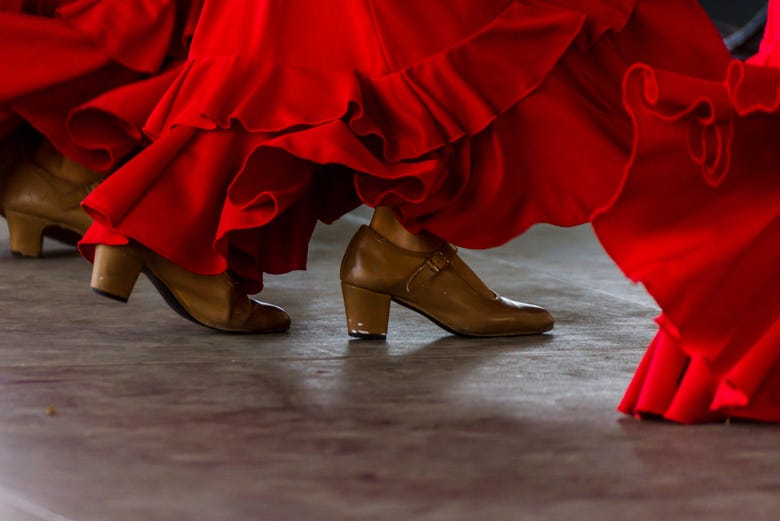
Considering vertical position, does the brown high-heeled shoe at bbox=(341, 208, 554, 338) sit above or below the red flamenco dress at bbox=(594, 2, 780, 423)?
below

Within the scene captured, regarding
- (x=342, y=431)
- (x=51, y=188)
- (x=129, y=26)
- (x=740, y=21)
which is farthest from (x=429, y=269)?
Answer: (x=740, y=21)

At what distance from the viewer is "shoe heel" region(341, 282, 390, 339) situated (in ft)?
5.43

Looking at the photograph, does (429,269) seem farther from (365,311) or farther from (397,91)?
(397,91)

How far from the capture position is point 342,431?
3.76 feet

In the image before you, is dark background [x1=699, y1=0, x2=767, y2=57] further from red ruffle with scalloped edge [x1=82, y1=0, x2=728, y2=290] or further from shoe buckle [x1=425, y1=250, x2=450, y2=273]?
shoe buckle [x1=425, y1=250, x2=450, y2=273]

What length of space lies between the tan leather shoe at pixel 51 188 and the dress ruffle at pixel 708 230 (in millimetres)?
1562

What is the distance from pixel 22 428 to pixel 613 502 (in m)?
0.57

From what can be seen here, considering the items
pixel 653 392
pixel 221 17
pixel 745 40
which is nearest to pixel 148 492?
pixel 653 392

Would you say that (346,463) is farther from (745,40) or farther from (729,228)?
(745,40)

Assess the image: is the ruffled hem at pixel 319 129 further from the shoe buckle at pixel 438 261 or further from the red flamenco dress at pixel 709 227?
the red flamenco dress at pixel 709 227

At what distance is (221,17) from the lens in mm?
1653

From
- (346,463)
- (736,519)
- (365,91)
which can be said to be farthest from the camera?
(365,91)

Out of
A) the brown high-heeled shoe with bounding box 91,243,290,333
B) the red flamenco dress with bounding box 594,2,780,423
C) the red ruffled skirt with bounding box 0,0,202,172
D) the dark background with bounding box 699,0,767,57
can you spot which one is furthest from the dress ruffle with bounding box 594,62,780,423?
the dark background with bounding box 699,0,767,57

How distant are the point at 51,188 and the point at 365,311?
103 cm
